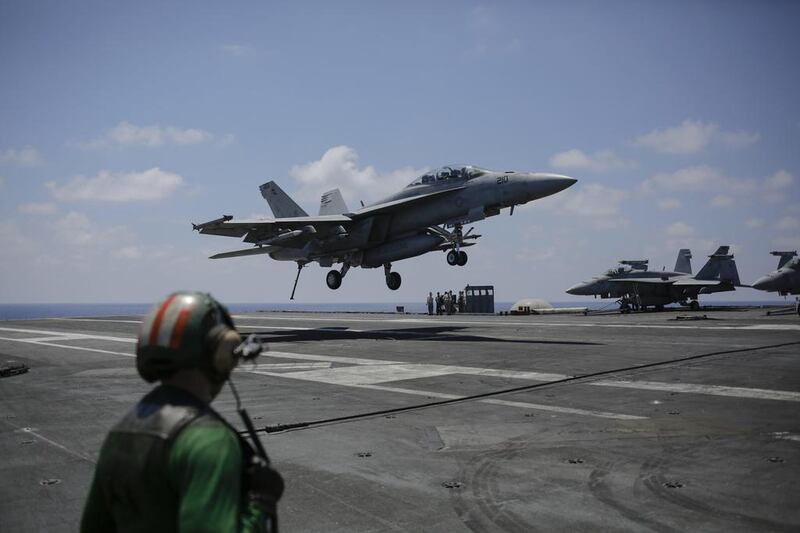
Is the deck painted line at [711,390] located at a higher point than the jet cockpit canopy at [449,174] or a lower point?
lower

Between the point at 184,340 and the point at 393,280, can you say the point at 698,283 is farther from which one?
the point at 184,340

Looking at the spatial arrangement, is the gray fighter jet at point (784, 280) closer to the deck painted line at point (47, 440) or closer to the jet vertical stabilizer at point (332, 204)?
the jet vertical stabilizer at point (332, 204)

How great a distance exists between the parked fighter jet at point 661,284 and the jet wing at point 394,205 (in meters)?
33.2

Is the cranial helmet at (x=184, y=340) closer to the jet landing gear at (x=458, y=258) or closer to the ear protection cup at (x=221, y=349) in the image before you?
the ear protection cup at (x=221, y=349)

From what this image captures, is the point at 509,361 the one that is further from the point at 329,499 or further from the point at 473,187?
the point at 473,187

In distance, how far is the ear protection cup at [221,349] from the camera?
7.58 feet

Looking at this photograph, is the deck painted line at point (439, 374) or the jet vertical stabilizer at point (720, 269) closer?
the deck painted line at point (439, 374)

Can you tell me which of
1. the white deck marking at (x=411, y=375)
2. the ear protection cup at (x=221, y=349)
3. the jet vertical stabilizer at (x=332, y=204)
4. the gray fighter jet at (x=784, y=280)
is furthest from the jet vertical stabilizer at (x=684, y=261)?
the ear protection cup at (x=221, y=349)

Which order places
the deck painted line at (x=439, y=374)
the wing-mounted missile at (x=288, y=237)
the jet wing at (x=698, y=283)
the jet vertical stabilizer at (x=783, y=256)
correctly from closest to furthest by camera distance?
the deck painted line at (x=439, y=374) → the wing-mounted missile at (x=288, y=237) → the jet vertical stabilizer at (x=783, y=256) → the jet wing at (x=698, y=283)

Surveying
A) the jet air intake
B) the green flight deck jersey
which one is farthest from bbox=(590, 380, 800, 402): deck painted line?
the jet air intake

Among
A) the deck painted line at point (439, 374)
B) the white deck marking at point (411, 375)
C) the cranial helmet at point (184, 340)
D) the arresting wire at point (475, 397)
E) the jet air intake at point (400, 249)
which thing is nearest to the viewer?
the cranial helmet at point (184, 340)

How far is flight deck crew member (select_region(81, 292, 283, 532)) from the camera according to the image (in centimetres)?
199

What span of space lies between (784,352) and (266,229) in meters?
25.9

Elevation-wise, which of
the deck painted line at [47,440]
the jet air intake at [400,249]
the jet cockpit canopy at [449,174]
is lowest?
the deck painted line at [47,440]
